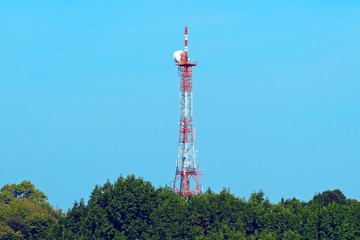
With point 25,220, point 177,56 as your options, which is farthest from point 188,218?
point 177,56

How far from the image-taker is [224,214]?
2933 inches

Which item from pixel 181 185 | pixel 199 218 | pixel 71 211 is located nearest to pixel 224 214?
pixel 199 218

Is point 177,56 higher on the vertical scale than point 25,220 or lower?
higher

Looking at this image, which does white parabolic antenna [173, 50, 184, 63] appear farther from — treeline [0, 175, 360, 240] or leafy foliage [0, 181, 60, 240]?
treeline [0, 175, 360, 240]

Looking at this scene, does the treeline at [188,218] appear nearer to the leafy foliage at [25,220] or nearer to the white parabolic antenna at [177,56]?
the leafy foliage at [25,220]

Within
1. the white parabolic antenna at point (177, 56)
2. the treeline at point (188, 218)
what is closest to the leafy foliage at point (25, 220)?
the treeline at point (188, 218)

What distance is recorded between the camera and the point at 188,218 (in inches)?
2923

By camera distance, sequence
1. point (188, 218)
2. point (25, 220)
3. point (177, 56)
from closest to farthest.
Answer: point (188, 218) → point (25, 220) → point (177, 56)

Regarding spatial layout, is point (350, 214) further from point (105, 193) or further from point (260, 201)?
point (105, 193)

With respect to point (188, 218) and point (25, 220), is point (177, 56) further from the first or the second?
point (188, 218)

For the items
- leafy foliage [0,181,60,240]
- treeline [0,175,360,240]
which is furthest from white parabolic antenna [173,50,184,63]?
treeline [0,175,360,240]

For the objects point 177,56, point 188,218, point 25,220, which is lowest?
point 188,218

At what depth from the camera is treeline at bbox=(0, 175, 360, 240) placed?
7294 centimetres

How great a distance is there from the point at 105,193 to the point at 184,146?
28.9 m
